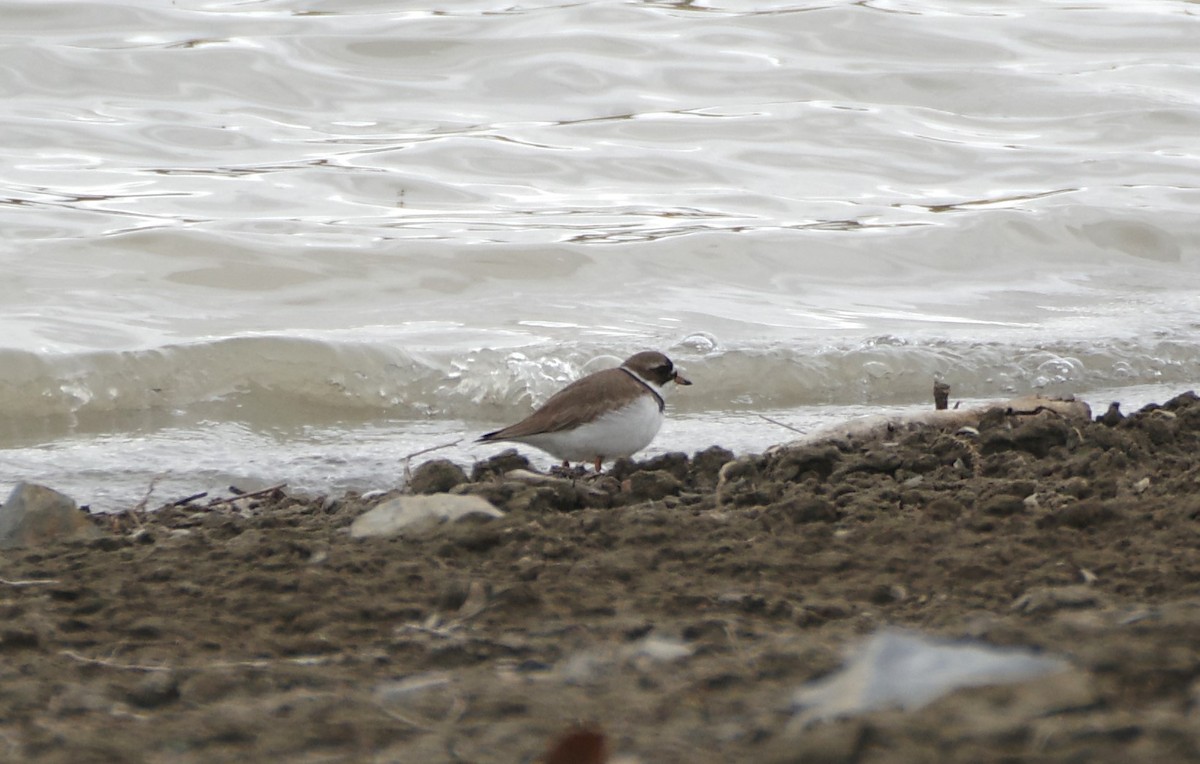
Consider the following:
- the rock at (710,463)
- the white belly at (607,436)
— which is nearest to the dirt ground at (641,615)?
the rock at (710,463)

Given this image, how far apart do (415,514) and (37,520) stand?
4.23ft

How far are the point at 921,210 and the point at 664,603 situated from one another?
905 cm

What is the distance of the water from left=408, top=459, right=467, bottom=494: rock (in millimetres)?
1380

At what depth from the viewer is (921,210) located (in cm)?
1194

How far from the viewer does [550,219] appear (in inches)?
449

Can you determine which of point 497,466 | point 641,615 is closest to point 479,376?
point 497,466

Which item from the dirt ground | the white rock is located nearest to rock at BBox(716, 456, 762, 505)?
the dirt ground

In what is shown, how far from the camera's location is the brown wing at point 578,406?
580 cm

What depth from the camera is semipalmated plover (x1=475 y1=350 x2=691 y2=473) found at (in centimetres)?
580

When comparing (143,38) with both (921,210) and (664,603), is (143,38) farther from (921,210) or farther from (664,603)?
(664,603)

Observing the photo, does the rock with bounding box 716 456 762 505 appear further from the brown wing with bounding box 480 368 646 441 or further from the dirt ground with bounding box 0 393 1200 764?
the brown wing with bounding box 480 368 646 441

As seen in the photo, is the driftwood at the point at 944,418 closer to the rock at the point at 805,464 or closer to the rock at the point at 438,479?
the rock at the point at 805,464

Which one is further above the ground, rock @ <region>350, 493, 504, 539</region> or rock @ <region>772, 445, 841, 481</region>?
rock @ <region>350, 493, 504, 539</region>

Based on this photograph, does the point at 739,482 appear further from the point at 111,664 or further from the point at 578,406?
the point at 111,664
